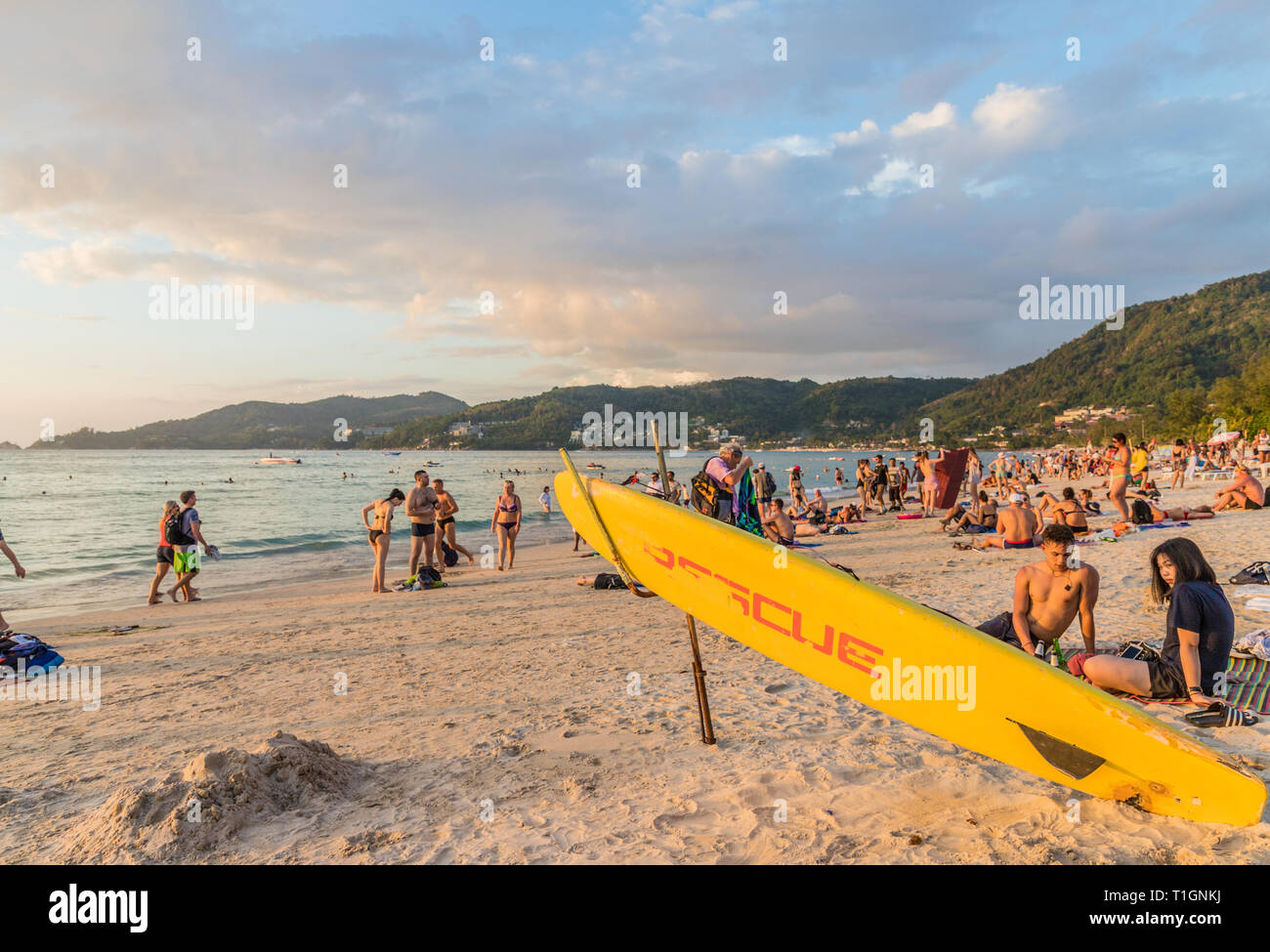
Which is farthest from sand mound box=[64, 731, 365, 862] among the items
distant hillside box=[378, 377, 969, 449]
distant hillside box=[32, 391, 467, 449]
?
distant hillside box=[32, 391, 467, 449]

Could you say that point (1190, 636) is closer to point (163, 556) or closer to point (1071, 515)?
point (1071, 515)

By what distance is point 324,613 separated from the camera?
31.8 feet

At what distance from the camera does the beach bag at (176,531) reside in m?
10.9

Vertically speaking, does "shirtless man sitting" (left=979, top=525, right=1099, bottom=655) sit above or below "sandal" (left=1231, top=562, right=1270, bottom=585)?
above

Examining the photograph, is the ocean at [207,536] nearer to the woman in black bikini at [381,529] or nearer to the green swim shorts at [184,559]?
the green swim shorts at [184,559]

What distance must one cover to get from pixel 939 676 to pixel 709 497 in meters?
2.62

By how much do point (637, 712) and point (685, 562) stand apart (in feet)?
4.83

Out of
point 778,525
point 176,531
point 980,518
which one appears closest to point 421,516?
point 176,531

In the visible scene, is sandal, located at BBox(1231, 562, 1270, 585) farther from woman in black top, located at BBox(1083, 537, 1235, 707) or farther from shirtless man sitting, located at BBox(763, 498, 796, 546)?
shirtless man sitting, located at BBox(763, 498, 796, 546)

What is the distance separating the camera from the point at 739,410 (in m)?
114

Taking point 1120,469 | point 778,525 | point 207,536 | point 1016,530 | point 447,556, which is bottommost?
point 207,536

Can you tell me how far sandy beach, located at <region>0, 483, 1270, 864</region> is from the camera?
300cm

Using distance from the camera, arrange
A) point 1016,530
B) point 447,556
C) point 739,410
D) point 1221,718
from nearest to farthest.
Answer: point 1221,718
point 1016,530
point 447,556
point 739,410
